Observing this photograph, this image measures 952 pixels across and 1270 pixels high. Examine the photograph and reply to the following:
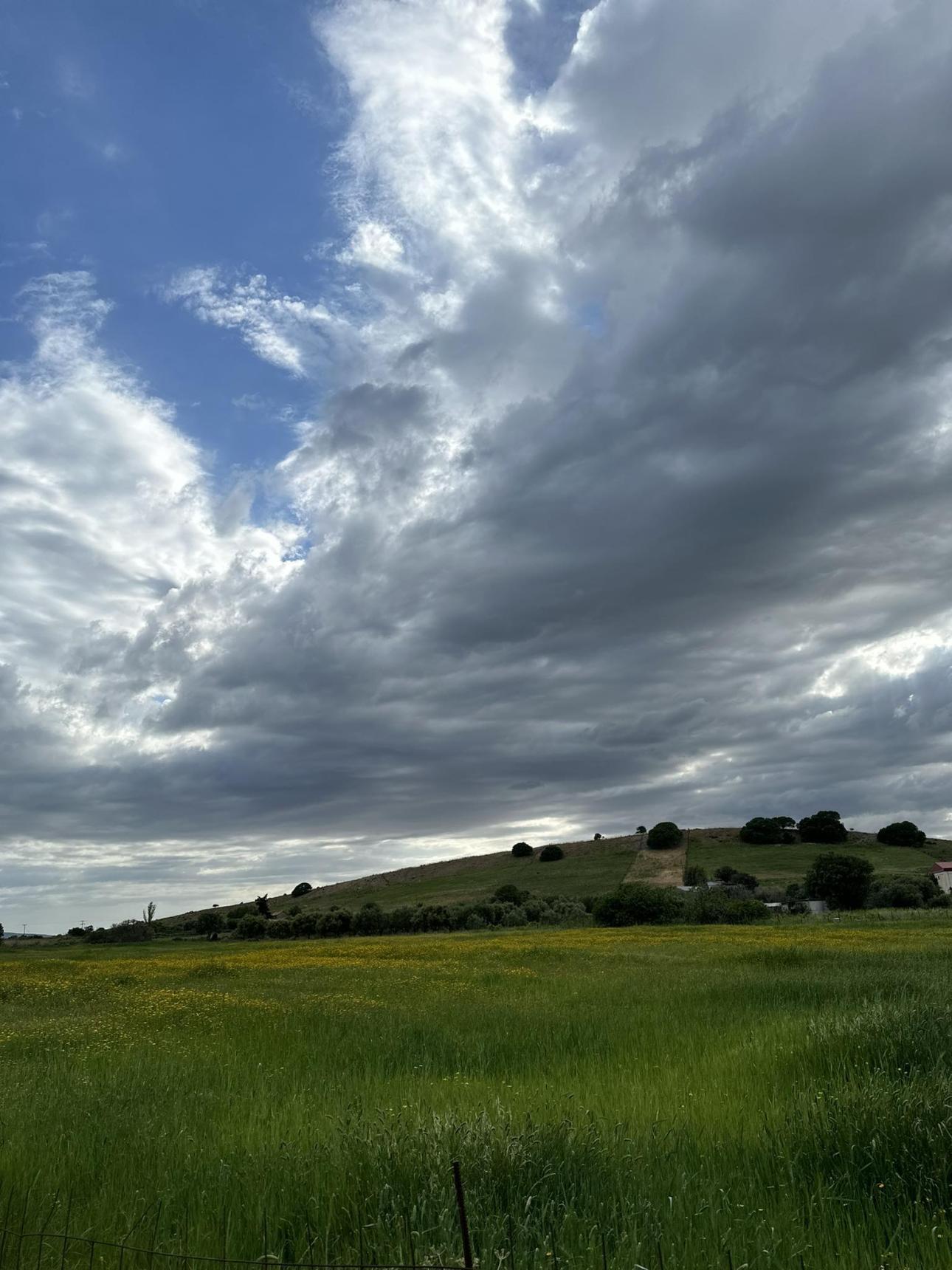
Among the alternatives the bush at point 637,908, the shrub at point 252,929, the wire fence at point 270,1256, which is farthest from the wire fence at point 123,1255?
the shrub at point 252,929

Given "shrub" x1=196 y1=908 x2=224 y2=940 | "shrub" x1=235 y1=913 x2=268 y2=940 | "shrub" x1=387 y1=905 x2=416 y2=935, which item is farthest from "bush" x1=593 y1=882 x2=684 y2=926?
"shrub" x1=196 y1=908 x2=224 y2=940

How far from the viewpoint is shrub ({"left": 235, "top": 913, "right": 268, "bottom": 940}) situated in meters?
90.3

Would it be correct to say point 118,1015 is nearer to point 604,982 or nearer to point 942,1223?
point 604,982

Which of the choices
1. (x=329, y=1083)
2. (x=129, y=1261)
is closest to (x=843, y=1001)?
(x=329, y=1083)

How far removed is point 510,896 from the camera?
338 feet

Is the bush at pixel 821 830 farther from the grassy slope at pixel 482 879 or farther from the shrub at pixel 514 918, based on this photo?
the shrub at pixel 514 918

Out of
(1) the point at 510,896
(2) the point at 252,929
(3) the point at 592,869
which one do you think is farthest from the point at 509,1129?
(3) the point at 592,869

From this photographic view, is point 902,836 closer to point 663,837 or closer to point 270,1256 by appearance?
point 663,837

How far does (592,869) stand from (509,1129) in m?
125

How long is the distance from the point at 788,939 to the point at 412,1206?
146 ft

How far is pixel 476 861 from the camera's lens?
157m

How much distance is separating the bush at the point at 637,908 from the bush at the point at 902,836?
267 ft

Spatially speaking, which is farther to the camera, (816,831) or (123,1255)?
(816,831)

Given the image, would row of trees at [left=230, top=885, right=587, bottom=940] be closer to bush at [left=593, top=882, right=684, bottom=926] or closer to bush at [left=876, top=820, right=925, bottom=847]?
bush at [left=593, top=882, right=684, bottom=926]
